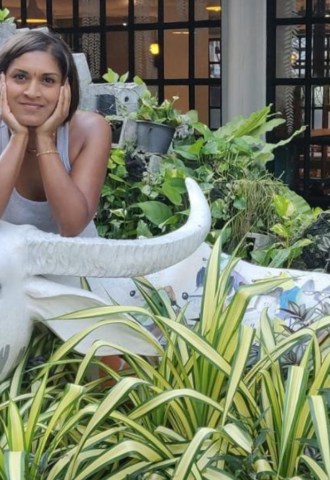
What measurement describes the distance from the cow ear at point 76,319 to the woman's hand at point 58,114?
18.2 inches

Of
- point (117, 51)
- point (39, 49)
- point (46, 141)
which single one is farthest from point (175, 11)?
point (46, 141)

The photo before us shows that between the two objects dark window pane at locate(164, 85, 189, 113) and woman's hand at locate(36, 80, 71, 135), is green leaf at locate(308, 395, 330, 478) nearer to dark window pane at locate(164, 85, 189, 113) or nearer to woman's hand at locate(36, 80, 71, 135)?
woman's hand at locate(36, 80, 71, 135)

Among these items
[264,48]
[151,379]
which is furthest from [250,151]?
[264,48]

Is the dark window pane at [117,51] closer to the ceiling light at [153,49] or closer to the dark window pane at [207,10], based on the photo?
the ceiling light at [153,49]

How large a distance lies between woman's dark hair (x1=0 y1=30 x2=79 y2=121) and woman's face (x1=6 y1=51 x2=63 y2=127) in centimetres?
1

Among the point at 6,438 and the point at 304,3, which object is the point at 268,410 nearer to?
the point at 6,438

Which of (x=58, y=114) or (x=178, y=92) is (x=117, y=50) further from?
(x=58, y=114)

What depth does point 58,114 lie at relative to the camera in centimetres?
285

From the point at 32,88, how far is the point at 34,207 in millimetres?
354

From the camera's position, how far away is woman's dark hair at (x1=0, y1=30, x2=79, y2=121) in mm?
2852

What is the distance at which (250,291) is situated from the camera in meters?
2.73

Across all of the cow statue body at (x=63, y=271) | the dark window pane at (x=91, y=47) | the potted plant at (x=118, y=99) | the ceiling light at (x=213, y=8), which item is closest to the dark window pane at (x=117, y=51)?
the dark window pane at (x=91, y=47)

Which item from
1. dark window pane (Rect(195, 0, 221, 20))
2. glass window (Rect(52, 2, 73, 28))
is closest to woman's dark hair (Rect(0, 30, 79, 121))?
dark window pane (Rect(195, 0, 221, 20))

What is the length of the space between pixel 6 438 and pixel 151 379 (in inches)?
17.2
